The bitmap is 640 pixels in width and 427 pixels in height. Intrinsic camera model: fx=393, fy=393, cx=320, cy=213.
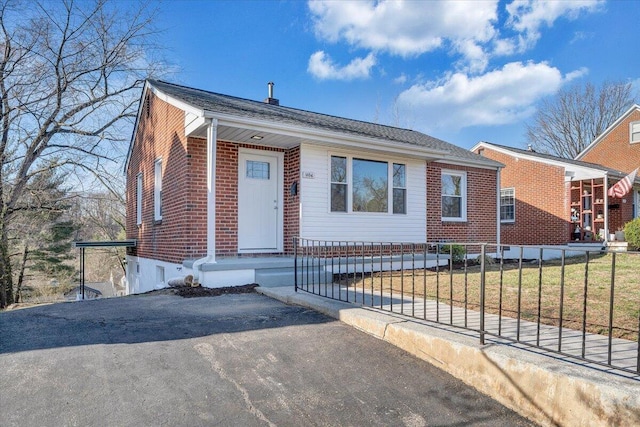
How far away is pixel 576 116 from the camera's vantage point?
31844 mm

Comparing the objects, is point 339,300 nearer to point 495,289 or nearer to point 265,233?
point 495,289

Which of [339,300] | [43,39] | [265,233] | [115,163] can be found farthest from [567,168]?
[43,39]

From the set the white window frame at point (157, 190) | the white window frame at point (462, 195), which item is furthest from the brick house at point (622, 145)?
the white window frame at point (157, 190)

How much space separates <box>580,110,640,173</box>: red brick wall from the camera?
65.5 ft

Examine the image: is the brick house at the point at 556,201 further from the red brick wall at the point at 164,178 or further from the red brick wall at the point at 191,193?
the red brick wall at the point at 164,178

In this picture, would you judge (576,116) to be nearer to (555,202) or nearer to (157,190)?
(555,202)

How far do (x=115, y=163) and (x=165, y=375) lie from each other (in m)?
15.7

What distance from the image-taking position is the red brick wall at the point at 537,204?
49.6 ft

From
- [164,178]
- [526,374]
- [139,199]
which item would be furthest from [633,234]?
[139,199]

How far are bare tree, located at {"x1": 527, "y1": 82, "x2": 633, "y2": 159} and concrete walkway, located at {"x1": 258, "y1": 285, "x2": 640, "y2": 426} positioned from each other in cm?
3423

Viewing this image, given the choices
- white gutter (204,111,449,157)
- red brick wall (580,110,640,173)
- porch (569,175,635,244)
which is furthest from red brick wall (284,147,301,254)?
red brick wall (580,110,640,173)

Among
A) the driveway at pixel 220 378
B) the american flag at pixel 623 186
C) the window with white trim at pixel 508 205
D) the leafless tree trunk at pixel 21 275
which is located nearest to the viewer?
the driveway at pixel 220 378

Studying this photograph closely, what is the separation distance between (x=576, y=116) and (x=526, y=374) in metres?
36.1

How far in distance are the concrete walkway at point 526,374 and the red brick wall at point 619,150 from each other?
70.3ft
